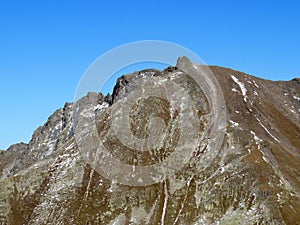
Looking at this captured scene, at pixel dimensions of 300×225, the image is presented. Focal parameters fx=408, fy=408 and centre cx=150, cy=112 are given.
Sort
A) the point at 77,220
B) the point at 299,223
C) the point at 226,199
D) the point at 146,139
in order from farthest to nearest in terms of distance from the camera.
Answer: the point at 146,139, the point at 77,220, the point at 226,199, the point at 299,223

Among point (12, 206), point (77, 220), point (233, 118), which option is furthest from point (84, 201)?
point (233, 118)

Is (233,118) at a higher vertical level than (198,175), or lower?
higher

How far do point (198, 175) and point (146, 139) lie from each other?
3533 centimetres

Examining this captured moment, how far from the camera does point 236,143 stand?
17675 centimetres

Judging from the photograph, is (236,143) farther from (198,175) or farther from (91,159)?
(91,159)

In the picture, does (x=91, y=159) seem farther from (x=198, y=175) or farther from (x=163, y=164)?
(x=198, y=175)

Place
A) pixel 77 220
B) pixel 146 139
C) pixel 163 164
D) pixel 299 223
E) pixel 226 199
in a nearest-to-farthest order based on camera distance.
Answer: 1. pixel 299 223
2. pixel 226 199
3. pixel 77 220
4. pixel 163 164
5. pixel 146 139

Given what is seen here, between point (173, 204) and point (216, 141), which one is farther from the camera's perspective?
point (216, 141)

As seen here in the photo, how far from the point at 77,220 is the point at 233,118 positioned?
276 ft

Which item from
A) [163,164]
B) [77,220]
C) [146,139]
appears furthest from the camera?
[146,139]

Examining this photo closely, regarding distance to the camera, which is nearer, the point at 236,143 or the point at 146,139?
the point at 236,143

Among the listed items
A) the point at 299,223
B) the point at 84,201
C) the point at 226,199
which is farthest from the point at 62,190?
the point at 299,223

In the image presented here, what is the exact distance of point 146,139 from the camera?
646 ft

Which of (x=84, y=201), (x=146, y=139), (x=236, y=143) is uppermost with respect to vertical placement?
(x=146, y=139)
